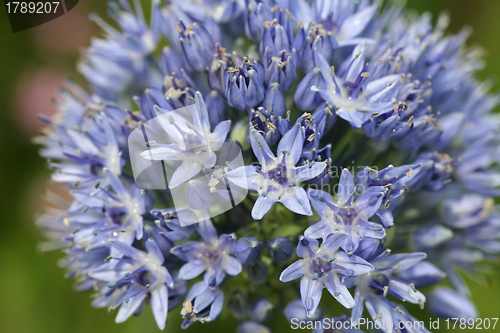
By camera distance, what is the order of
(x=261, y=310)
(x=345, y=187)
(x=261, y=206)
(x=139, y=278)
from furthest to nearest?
(x=261, y=310) → (x=139, y=278) → (x=345, y=187) → (x=261, y=206)

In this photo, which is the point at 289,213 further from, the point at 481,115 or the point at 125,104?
the point at 481,115

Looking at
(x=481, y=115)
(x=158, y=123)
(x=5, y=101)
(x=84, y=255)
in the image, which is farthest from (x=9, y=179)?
(x=481, y=115)

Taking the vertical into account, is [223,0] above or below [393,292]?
above

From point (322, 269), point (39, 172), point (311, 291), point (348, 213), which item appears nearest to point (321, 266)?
point (322, 269)

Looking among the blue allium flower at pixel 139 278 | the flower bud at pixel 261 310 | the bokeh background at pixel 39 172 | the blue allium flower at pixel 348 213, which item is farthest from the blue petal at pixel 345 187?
the bokeh background at pixel 39 172

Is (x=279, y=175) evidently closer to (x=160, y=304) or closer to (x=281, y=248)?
(x=281, y=248)

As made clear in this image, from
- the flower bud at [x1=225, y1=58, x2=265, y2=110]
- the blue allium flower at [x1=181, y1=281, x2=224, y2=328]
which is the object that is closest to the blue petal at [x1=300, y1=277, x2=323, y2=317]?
the blue allium flower at [x1=181, y1=281, x2=224, y2=328]

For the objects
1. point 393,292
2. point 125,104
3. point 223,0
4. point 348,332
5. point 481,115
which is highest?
point 223,0
